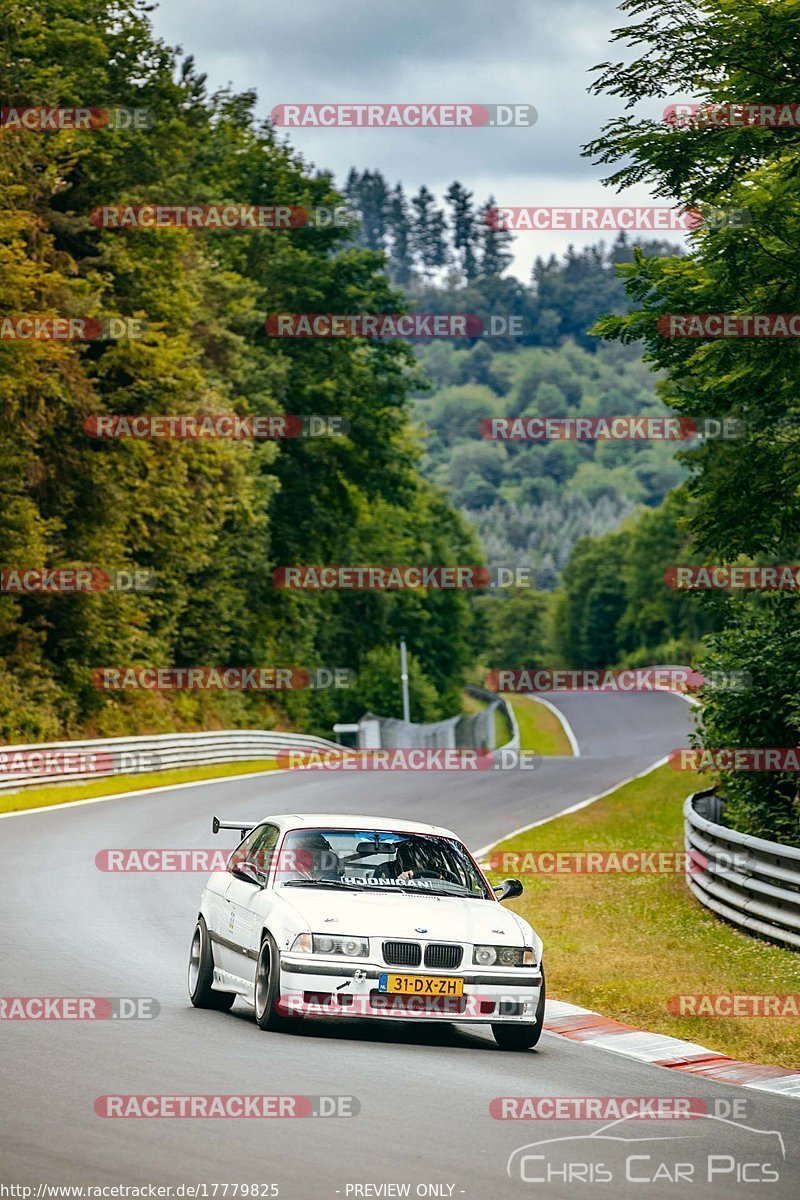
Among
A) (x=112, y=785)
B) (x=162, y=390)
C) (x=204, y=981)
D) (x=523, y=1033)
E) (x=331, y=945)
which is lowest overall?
(x=112, y=785)

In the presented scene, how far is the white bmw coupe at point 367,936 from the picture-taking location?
34.1ft

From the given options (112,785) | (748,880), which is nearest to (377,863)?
(748,880)

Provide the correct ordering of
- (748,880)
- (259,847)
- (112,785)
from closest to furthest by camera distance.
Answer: (259,847) → (748,880) → (112,785)

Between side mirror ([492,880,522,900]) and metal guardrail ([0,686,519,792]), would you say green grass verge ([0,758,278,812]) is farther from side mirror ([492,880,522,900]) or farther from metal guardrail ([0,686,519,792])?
side mirror ([492,880,522,900])

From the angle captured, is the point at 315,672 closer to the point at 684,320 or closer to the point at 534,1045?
the point at 684,320

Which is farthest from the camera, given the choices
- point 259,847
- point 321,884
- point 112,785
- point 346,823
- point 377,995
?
point 112,785

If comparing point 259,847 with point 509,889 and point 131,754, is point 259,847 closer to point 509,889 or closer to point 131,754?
point 509,889

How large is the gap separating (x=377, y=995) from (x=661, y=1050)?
1.96 meters

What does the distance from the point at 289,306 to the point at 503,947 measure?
51.2m

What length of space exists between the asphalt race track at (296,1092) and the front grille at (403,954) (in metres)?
0.54

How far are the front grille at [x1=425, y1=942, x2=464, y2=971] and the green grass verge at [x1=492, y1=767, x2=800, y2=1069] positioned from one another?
6.66ft

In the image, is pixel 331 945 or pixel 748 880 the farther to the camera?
pixel 748 880

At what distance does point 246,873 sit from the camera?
11.9 m

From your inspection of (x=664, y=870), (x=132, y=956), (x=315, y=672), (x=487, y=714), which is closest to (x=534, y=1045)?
(x=132, y=956)
